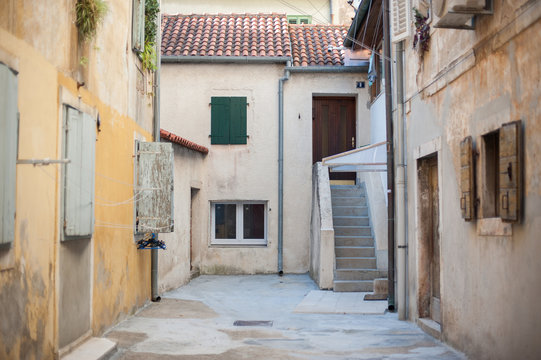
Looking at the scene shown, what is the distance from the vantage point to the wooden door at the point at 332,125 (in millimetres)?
16938

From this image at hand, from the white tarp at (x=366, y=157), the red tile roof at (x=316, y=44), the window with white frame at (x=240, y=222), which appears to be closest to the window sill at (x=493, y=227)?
the white tarp at (x=366, y=157)

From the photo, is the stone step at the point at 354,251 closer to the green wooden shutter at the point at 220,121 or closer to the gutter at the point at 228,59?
the green wooden shutter at the point at 220,121

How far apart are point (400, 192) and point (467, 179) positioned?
300cm

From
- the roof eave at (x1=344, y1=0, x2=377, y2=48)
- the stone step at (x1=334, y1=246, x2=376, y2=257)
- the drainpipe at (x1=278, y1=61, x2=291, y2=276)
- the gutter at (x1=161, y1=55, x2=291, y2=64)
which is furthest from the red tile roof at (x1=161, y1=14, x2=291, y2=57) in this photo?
the stone step at (x1=334, y1=246, x2=376, y2=257)

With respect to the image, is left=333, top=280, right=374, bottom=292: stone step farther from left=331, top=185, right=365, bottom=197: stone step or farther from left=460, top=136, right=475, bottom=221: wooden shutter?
left=460, top=136, right=475, bottom=221: wooden shutter

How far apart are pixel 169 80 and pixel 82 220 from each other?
1017 centimetres

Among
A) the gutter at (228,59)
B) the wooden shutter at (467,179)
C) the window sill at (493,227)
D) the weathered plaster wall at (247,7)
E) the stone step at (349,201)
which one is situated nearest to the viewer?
the window sill at (493,227)

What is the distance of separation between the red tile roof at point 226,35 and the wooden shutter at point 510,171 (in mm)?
11370

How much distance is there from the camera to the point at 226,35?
17.8m

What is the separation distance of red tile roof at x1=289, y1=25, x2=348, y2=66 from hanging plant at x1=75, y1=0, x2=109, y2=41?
9862 millimetres

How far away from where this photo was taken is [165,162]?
32.7 ft

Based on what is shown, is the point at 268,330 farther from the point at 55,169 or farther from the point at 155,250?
the point at 55,169

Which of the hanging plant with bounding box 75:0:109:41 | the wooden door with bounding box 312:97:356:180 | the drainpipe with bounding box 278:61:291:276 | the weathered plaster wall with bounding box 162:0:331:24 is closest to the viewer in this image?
the hanging plant with bounding box 75:0:109:41

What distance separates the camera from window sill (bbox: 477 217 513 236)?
5.69 metres
